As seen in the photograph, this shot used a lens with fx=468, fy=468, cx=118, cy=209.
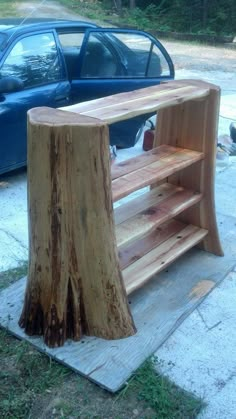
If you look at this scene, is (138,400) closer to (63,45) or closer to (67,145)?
(67,145)

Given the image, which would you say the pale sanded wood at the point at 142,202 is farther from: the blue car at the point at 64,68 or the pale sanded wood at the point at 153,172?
the blue car at the point at 64,68

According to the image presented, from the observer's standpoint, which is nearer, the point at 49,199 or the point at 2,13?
the point at 49,199

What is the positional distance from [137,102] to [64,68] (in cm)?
245

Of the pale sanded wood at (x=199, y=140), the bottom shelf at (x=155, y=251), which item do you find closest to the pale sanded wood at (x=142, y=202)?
the pale sanded wood at (x=199, y=140)

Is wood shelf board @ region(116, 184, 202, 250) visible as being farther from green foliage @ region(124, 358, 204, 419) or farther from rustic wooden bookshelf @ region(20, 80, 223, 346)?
green foliage @ region(124, 358, 204, 419)

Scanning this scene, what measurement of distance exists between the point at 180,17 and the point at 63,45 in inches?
735

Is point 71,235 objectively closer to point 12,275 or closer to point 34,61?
point 12,275

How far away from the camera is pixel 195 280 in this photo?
302 centimetres

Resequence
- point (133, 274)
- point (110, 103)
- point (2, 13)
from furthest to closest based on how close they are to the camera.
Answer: point (2, 13), point (133, 274), point (110, 103)

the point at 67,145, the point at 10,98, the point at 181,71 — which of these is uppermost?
the point at 67,145

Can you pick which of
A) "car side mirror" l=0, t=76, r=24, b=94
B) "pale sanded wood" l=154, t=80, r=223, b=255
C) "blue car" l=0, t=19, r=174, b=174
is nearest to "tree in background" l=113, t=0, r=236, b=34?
"blue car" l=0, t=19, r=174, b=174

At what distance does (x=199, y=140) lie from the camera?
10.0 feet

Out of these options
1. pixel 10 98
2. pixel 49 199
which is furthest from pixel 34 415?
pixel 10 98

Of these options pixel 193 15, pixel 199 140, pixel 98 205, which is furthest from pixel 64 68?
pixel 193 15
